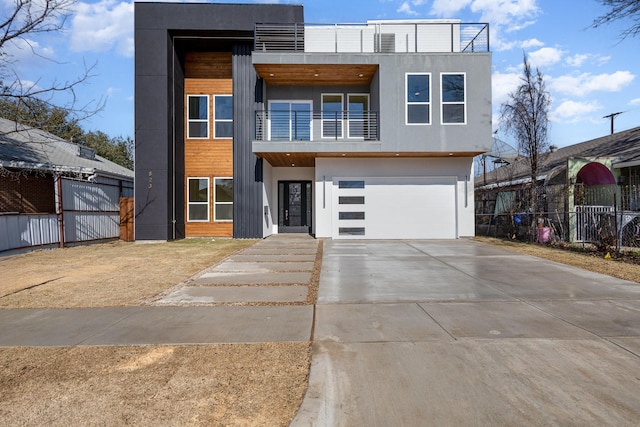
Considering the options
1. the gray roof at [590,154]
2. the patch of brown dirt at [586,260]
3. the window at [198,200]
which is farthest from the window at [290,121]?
the gray roof at [590,154]

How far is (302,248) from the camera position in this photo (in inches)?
491

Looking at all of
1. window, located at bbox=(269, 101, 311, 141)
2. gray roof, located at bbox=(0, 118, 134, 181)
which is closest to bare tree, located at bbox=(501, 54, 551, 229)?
window, located at bbox=(269, 101, 311, 141)

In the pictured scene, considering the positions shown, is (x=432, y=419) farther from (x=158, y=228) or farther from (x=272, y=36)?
(x=272, y=36)

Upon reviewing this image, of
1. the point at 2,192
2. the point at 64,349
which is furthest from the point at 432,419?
the point at 2,192

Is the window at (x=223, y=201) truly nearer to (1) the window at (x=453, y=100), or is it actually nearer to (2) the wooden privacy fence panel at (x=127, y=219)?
(2) the wooden privacy fence panel at (x=127, y=219)

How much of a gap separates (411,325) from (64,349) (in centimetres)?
389

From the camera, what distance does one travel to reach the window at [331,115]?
1594cm

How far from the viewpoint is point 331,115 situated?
16.1 metres

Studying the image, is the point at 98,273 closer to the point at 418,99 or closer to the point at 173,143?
the point at 173,143

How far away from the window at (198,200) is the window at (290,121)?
3.77m

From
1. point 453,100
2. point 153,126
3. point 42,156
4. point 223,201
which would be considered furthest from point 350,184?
point 42,156

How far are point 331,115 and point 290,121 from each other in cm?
180

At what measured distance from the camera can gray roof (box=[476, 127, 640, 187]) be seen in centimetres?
1433

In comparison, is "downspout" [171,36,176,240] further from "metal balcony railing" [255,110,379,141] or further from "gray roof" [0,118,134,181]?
"metal balcony railing" [255,110,379,141]
